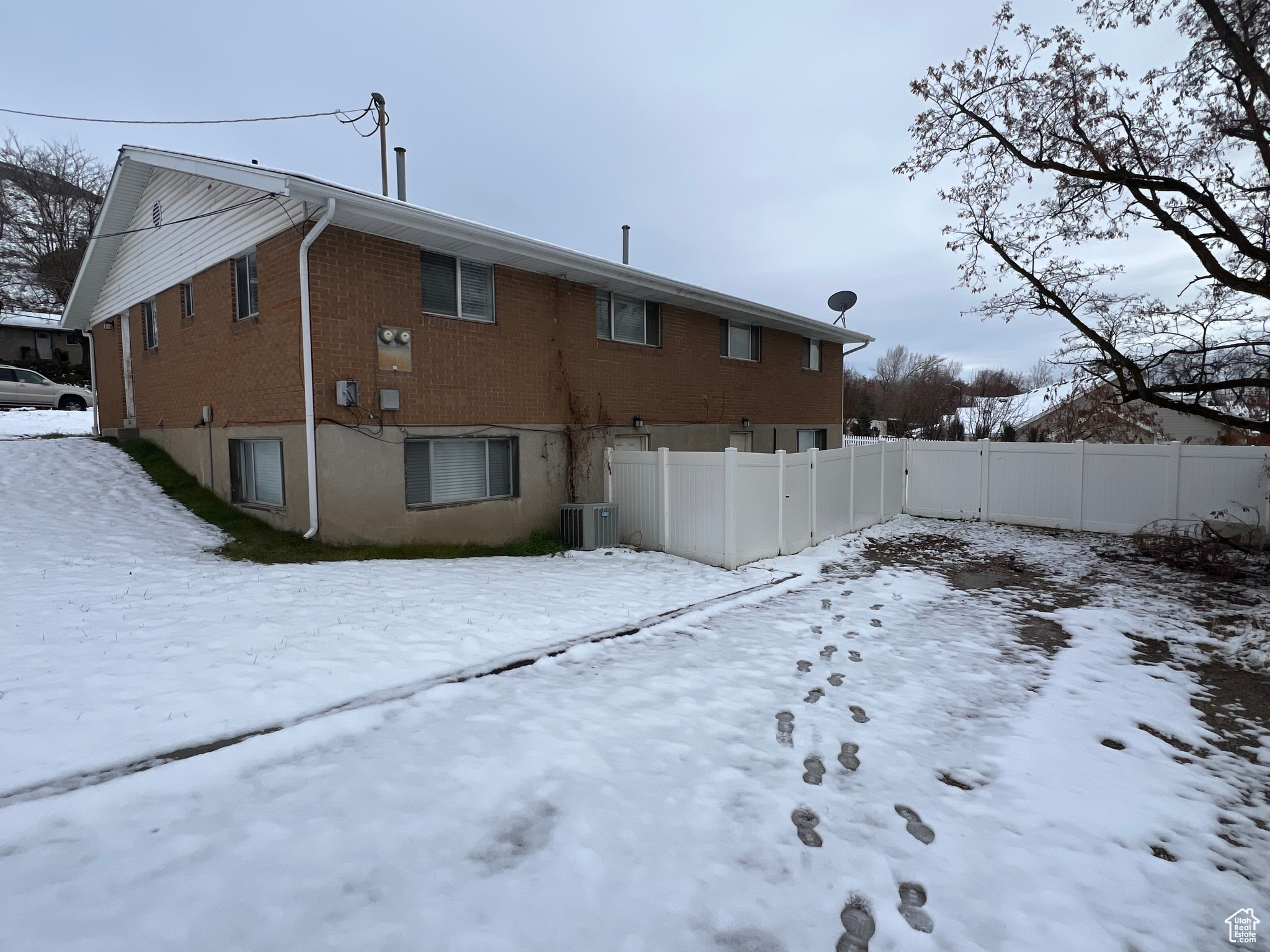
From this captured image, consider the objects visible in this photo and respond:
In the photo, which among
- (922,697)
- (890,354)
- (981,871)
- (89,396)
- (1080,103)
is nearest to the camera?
(981,871)

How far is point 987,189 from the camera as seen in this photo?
12531 millimetres

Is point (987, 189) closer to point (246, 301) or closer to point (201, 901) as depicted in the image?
point (246, 301)

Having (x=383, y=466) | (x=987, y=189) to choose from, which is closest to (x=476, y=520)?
(x=383, y=466)

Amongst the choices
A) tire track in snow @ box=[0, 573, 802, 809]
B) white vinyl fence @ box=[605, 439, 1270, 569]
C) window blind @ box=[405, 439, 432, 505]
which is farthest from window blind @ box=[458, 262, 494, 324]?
tire track in snow @ box=[0, 573, 802, 809]

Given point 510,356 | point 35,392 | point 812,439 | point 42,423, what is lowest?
point 812,439

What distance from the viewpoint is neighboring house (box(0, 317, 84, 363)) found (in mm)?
30031

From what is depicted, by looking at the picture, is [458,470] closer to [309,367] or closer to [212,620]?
[309,367]

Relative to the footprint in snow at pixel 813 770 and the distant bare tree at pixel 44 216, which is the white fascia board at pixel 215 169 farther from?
the distant bare tree at pixel 44 216

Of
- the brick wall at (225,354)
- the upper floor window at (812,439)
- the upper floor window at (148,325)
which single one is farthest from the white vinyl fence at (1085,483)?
the upper floor window at (148,325)

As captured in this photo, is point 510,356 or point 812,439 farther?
point 812,439

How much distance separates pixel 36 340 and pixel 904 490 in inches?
1559

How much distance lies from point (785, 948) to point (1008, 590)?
744 centimetres

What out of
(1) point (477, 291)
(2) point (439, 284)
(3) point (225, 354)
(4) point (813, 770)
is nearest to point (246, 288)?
(3) point (225, 354)

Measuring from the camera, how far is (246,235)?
30.8 feet
